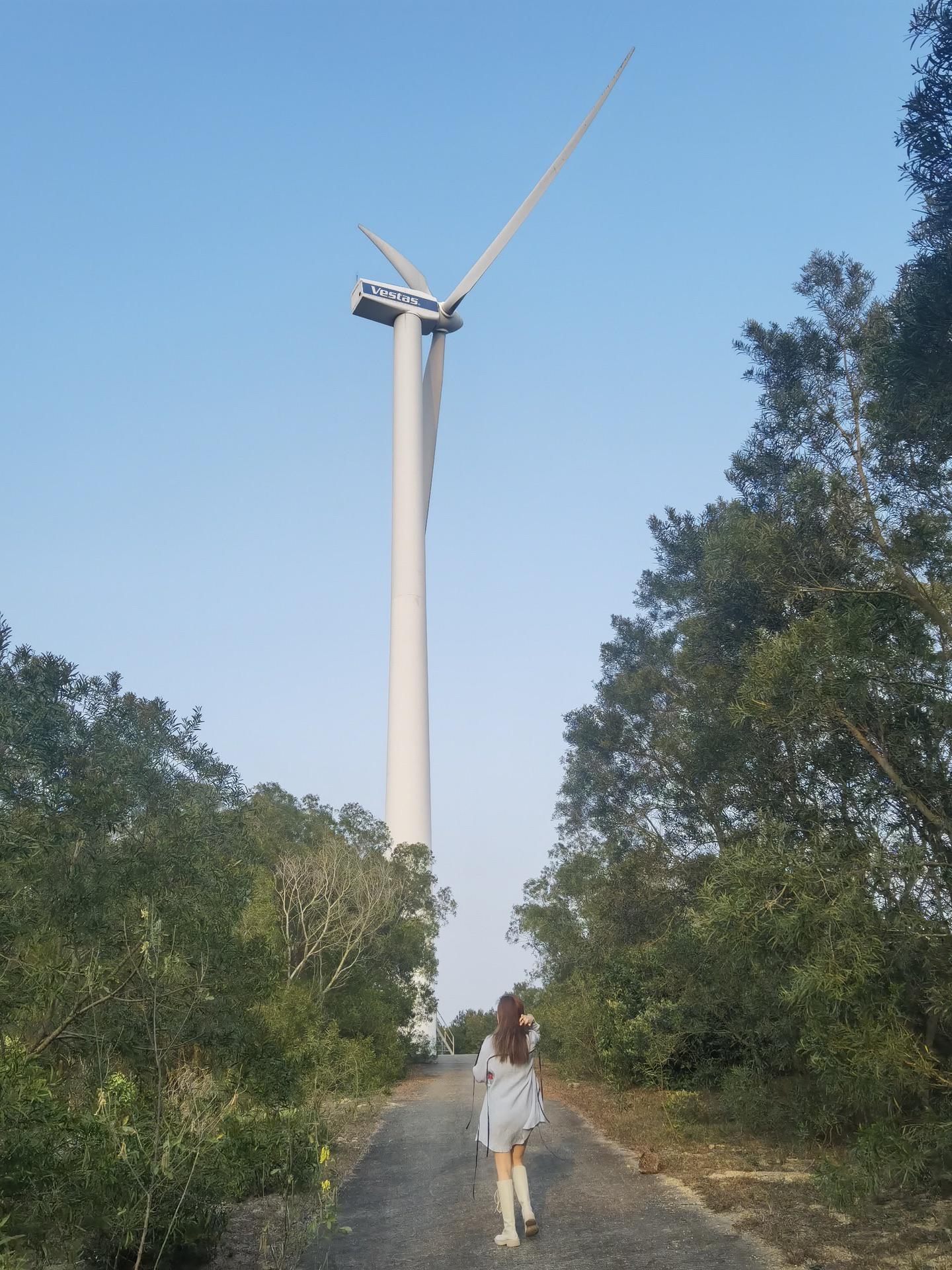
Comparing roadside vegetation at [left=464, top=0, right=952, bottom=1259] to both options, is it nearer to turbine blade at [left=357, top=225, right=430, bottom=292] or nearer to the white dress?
the white dress

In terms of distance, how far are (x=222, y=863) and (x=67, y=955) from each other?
230cm

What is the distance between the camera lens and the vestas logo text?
193ft

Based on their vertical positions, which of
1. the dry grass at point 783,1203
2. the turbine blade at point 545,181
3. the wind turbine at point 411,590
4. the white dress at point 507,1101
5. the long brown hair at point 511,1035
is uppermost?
the turbine blade at point 545,181

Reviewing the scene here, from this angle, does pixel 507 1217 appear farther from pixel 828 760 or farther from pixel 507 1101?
pixel 828 760

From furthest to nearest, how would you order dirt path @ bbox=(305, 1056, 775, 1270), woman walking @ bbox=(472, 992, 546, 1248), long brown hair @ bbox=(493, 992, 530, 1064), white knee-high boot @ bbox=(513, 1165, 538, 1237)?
long brown hair @ bbox=(493, 992, 530, 1064)
woman walking @ bbox=(472, 992, 546, 1248)
white knee-high boot @ bbox=(513, 1165, 538, 1237)
dirt path @ bbox=(305, 1056, 775, 1270)

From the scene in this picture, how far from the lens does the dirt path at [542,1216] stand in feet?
23.8

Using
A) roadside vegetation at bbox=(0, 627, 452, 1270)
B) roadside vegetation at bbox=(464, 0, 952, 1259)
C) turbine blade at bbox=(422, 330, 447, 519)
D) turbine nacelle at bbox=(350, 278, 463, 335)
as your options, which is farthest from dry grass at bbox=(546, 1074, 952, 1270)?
turbine nacelle at bbox=(350, 278, 463, 335)

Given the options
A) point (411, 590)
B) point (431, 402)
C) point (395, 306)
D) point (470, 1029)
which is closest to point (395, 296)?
point (395, 306)

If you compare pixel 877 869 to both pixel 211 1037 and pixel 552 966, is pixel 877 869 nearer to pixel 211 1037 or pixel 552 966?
pixel 211 1037

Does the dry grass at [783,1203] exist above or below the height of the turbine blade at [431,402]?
below

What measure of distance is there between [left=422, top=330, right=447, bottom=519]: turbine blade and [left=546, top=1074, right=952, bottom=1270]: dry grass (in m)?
44.2

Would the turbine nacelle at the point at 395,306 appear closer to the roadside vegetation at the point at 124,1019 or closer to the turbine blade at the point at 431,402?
the turbine blade at the point at 431,402

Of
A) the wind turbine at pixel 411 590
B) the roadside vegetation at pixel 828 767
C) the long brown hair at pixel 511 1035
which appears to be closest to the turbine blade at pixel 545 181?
the wind turbine at pixel 411 590

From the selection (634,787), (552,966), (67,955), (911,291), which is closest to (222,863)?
(67,955)
